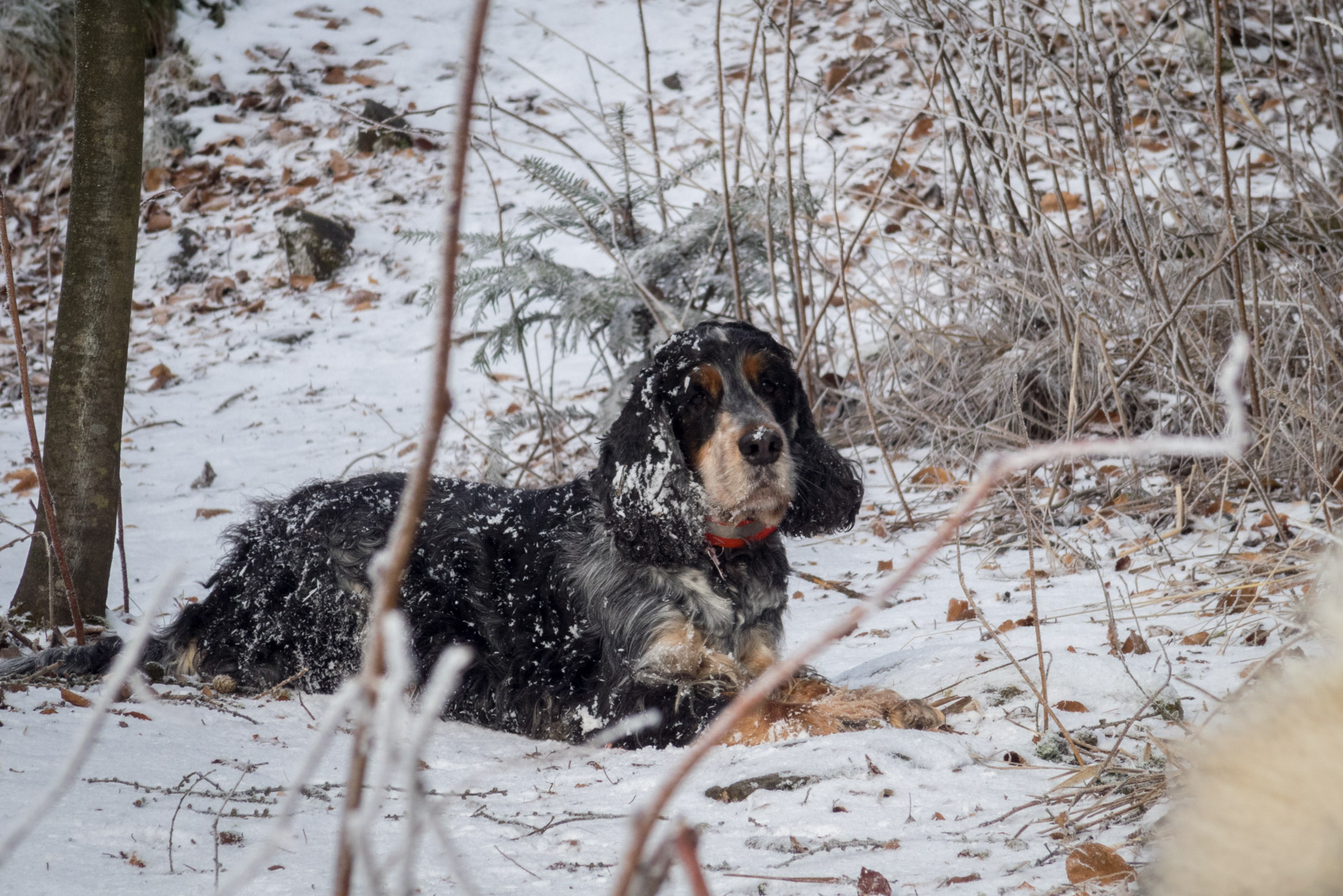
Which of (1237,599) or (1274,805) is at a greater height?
(1274,805)

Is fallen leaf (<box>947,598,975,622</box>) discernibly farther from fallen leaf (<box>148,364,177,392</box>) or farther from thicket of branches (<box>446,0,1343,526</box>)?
fallen leaf (<box>148,364,177,392</box>)

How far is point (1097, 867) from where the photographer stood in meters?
1.84

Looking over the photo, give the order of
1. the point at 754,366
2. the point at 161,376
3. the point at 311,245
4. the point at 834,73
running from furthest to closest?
the point at 834,73 → the point at 311,245 → the point at 161,376 → the point at 754,366

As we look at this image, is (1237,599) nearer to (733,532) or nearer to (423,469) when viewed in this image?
(733,532)

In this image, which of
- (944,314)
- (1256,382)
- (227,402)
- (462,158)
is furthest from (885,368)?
(462,158)

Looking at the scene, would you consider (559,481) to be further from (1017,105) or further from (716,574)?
(1017,105)

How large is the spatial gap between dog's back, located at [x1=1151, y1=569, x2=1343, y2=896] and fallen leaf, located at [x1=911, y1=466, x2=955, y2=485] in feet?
16.5

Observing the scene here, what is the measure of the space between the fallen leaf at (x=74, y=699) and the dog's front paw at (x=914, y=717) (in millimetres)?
2386

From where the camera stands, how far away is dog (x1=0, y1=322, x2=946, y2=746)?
3.62m

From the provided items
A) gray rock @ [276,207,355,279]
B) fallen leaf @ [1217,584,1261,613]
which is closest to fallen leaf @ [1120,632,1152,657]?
fallen leaf @ [1217,584,1261,613]

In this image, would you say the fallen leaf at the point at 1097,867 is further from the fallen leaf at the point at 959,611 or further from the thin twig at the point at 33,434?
the thin twig at the point at 33,434

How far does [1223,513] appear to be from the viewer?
4.70 meters

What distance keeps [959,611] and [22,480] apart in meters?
6.09

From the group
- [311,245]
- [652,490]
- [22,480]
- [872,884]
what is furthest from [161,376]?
[872,884]
